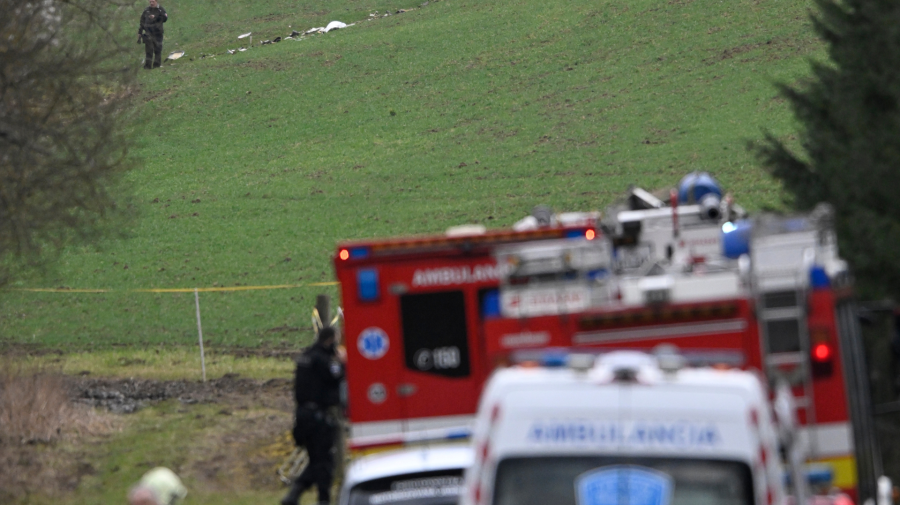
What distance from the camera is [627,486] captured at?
4969 mm

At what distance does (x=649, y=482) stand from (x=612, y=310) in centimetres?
163

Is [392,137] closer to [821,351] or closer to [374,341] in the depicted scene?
[374,341]

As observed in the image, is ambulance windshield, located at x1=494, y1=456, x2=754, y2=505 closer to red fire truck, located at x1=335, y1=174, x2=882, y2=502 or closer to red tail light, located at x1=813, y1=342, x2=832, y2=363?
red fire truck, located at x1=335, y1=174, x2=882, y2=502

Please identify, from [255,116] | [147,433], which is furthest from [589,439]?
[255,116]

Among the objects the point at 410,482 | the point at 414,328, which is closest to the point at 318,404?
the point at 414,328

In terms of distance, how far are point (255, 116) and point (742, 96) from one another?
17564 millimetres

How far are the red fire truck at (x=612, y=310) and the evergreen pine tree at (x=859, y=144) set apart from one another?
9.44 feet

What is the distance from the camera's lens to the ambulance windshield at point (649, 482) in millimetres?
4945

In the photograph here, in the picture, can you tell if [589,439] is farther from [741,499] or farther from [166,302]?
[166,302]

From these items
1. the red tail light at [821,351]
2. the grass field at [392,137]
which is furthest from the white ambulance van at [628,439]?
the grass field at [392,137]

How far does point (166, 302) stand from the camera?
25844mm

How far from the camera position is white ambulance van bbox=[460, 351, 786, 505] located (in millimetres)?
4922

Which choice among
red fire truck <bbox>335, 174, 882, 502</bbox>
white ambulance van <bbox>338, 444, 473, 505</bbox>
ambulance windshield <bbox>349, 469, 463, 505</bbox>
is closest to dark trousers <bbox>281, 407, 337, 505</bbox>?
red fire truck <bbox>335, 174, 882, 502</bbox>

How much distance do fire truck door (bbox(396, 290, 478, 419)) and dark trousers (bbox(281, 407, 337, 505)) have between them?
2.62 meters
